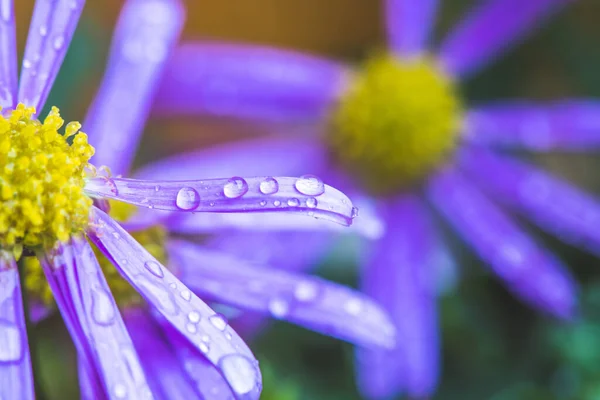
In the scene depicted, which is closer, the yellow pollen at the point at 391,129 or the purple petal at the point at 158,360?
the purple petal at the point at 158,360

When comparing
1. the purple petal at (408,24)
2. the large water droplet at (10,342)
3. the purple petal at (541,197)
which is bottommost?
the large water droplet at (10,342)

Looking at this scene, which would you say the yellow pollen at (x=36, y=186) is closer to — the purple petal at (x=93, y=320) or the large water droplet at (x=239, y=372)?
the purple petal at (x=93, y=320)

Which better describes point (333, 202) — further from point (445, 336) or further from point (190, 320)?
point (445, 336)

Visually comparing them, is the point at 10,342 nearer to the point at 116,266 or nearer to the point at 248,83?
the point at 116,266

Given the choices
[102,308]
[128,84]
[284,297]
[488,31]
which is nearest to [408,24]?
[488,31]

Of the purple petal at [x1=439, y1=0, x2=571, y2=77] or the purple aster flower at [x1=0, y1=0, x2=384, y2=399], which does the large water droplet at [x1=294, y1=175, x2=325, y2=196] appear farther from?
the purple petal at [x1=439, y1=0, x2=571, y2=77]

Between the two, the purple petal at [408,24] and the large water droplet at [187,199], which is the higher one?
the purple petal at [408,24]

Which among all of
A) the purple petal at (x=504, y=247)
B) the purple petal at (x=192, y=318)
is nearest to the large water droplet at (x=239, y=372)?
the purple petal at (x=192, y=318)
